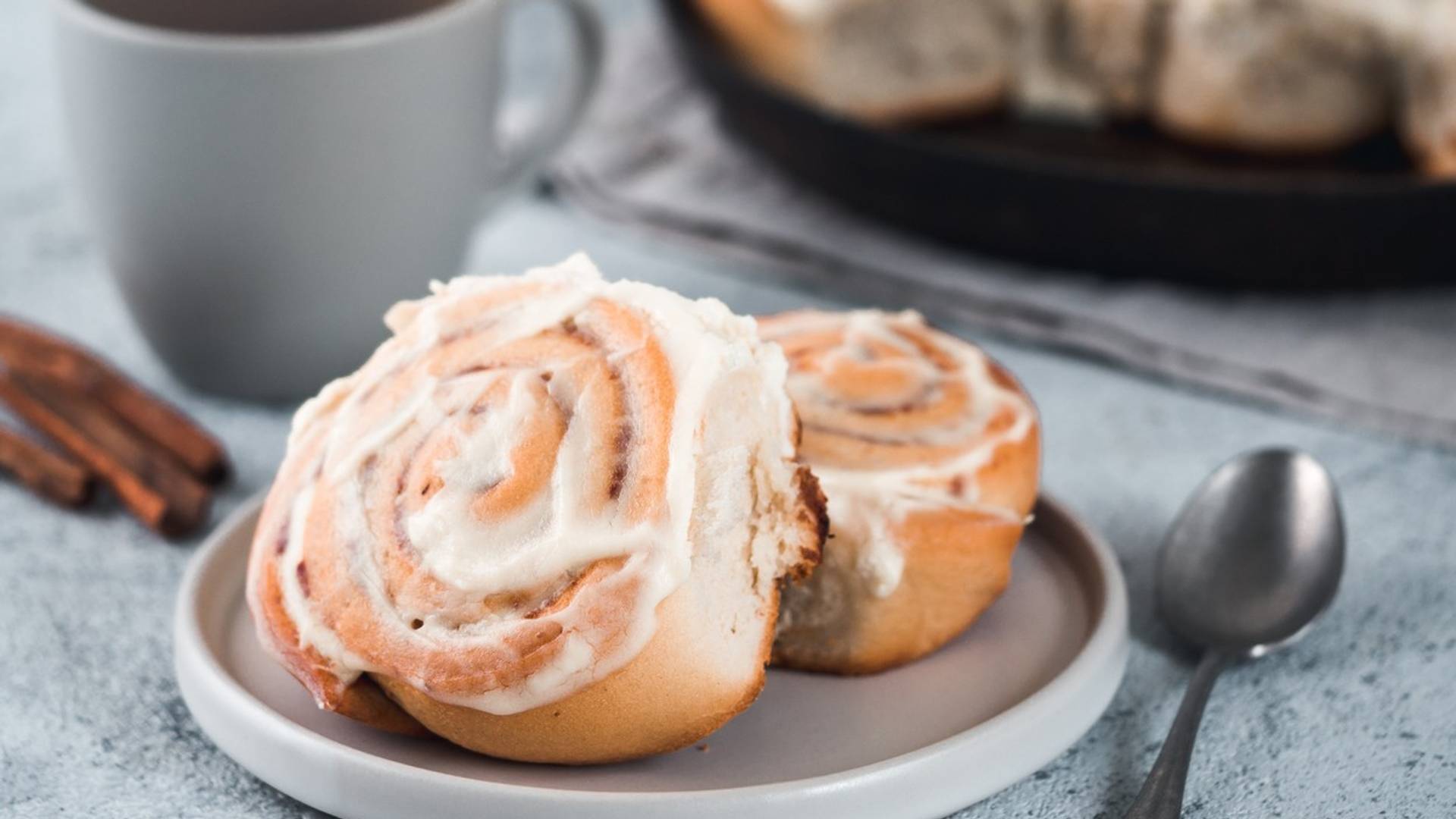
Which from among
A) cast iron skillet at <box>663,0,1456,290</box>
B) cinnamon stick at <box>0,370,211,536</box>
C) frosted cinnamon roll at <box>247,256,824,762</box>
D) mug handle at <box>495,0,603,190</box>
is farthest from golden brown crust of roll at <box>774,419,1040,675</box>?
mug handle at <box>495,0,603,190</box>

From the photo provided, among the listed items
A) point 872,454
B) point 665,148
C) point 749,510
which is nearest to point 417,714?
point 749,510

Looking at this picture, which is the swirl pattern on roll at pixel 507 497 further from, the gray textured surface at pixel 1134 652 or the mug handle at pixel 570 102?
the mug handle at pixel 570 102

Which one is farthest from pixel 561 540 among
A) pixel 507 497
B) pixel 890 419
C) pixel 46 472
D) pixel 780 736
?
pixel 46 472

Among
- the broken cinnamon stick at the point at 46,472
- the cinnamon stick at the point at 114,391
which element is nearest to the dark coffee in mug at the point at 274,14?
the cinnamon stick at the point at 114,391

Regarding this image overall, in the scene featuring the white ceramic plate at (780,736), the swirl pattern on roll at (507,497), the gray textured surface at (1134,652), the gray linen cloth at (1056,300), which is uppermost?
the swirl pattern on roll at (507,497)

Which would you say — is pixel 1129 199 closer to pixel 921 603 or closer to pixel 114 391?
pixel 921 603

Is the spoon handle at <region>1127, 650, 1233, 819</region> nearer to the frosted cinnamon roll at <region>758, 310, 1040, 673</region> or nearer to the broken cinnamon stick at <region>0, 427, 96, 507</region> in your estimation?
the frosted cinnamon roll at <region>758, 310, 1040, 673</region>
